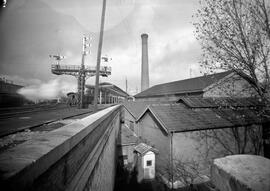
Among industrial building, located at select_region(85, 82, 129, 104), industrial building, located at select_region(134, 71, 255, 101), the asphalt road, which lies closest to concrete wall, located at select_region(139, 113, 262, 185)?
industrial building, located at select_region(134, 71, 255, 101)

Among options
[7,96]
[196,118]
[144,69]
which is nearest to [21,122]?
[7,96]

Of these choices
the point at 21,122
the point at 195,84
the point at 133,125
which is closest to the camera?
the point at 21,122

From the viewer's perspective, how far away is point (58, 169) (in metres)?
1.24

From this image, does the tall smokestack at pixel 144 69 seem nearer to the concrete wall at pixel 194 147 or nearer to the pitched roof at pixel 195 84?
the pitched roof at pixel 195 84

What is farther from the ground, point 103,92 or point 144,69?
point 144,69

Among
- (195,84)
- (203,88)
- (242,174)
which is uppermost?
(195,84)

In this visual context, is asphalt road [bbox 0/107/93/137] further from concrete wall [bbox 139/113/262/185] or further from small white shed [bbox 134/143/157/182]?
concrete wall [bbox 139/113/262/185]

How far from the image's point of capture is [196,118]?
1055 centimetres

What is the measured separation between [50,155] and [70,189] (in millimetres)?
801

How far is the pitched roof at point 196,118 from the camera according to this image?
944 cm

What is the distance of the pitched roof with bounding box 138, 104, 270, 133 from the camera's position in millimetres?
9438

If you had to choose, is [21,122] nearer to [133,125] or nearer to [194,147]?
[194,147]

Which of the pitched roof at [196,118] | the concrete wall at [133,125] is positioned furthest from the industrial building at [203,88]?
the concrete wall at [133,125]

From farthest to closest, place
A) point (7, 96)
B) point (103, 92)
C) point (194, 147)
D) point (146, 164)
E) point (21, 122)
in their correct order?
point (103, 92), point (146, 164), point (194, 147), point (7, 96), point (21, 122)
